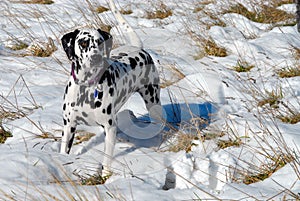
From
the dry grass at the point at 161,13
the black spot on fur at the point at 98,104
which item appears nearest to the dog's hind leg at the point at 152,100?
the black spot on fur at the point at 98,104

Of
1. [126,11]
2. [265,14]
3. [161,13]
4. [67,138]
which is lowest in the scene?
[126,11]

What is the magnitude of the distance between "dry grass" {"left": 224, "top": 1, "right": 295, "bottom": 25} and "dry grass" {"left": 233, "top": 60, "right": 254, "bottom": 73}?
1805 millimetres

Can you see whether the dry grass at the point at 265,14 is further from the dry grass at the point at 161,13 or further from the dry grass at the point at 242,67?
the dry grass at the point at 242,67

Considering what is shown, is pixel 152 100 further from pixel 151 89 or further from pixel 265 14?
pixel 265 14

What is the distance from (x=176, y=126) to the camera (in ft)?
13.5

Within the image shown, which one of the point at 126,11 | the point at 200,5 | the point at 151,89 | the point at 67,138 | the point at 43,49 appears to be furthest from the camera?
the point at 126,11

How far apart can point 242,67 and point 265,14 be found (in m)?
2.16

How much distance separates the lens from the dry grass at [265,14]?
6922 millimetres

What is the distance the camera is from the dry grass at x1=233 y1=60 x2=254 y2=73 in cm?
520

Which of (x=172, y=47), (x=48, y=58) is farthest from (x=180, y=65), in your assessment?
(x=48, y=58)

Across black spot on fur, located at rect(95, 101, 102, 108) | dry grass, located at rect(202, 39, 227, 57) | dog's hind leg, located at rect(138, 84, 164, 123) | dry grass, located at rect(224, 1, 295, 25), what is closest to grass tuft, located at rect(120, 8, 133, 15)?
dry grass, located at rect(224, 1, 295, 25)

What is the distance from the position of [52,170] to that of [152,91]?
50.5 inches

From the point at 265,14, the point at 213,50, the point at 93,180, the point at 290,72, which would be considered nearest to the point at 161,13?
the point at 265,14

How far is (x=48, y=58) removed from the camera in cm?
566
